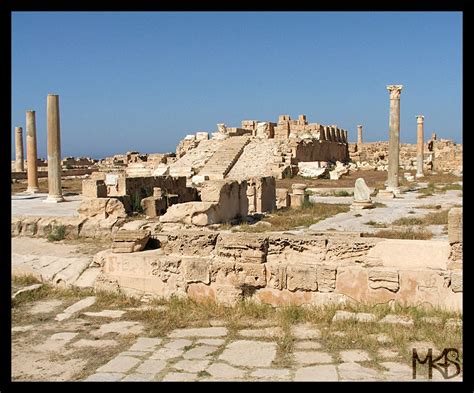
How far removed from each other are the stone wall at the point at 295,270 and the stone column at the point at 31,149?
57.3 ft

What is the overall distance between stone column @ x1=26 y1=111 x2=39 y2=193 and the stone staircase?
10197mm

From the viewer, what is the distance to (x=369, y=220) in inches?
578

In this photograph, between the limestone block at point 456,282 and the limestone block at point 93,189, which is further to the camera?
the limestone block at point 93,189

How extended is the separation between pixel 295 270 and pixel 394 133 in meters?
18.4

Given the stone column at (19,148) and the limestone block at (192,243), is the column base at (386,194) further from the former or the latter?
the stone column at (19,148)

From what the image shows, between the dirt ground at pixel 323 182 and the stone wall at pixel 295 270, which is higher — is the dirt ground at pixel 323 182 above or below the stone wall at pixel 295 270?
above

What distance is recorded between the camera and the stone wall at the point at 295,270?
5.88 metres

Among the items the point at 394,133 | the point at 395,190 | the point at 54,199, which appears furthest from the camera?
the point at 394,133

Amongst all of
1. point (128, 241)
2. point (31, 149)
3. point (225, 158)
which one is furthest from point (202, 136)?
point (128, 241)

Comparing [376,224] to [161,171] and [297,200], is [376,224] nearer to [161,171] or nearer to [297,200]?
[297,200]

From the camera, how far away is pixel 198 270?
658cm

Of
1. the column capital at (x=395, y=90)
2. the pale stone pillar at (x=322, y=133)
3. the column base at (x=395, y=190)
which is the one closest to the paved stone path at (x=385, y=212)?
the column base at (x=395, y=190)

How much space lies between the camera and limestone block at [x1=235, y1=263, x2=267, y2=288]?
20.9 ft
